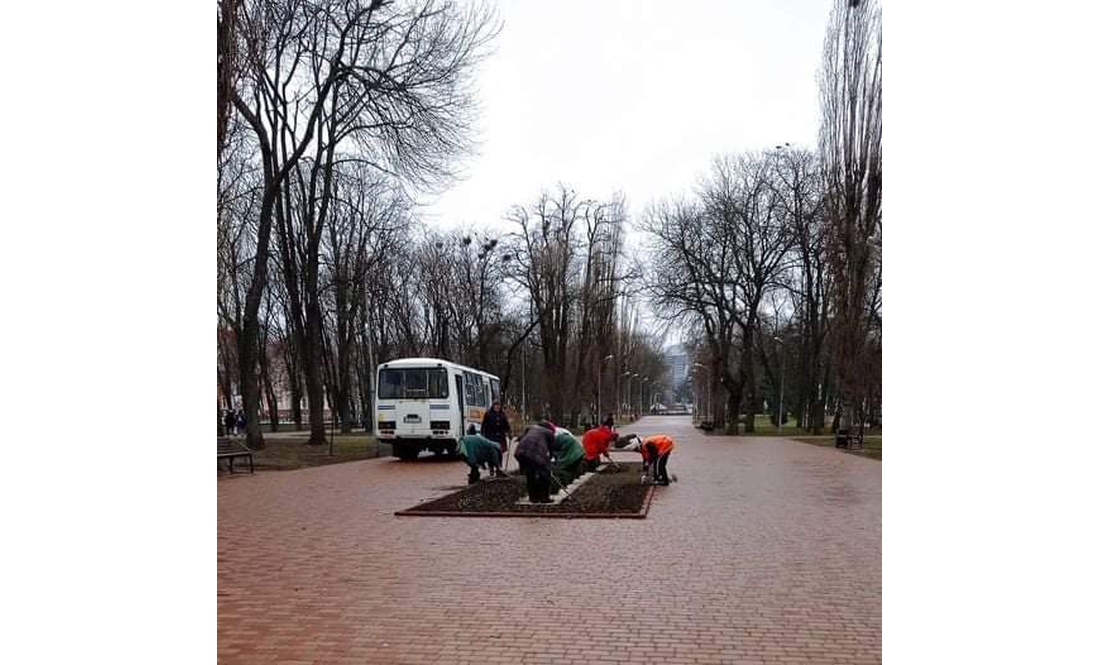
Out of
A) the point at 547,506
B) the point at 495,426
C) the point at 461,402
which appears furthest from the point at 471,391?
the point at 547,506

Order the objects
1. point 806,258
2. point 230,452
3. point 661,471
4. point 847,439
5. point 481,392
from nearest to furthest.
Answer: point 661,471, point 230,452, point 481,392, point 847,439, point 806,258

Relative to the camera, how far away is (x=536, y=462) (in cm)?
1320

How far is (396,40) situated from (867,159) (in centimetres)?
1345

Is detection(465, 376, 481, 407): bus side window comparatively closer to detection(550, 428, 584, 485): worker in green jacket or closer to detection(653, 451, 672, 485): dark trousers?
detection(550, 428, 584, 485): worker in green jacket

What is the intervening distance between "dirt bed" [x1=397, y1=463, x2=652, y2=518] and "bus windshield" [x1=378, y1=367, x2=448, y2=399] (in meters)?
8.07

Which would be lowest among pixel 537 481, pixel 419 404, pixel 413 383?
pixel 537 481

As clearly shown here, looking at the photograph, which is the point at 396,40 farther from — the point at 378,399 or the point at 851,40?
the point at 851,40

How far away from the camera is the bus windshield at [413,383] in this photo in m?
25.4

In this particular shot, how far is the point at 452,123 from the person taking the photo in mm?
22969

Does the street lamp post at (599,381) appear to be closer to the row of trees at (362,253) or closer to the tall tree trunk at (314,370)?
the row of trees at (362,253)

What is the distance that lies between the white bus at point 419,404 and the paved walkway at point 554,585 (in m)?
11.2

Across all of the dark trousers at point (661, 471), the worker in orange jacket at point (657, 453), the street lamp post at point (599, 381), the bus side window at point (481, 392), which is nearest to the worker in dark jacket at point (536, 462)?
the worker in orange jacket at point (657, 453)

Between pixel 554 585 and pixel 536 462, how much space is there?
219 inches

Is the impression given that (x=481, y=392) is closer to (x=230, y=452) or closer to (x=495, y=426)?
(x=495, y=426)
